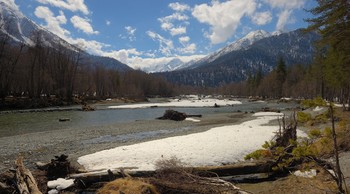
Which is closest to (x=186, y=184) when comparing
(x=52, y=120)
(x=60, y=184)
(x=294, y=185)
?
(x=294, y=185)

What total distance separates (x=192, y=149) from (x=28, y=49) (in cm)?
7134

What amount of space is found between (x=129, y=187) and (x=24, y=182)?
3709 mm

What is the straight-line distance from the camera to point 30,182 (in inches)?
404

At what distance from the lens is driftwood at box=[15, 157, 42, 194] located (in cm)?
960

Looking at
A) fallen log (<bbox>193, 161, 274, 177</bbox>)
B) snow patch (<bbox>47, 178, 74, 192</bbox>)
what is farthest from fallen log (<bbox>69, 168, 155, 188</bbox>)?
fallen log (<bbox>193, 161, 274, 177</bbox>)

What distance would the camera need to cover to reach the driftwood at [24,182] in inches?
378

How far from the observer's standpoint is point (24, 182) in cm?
1007

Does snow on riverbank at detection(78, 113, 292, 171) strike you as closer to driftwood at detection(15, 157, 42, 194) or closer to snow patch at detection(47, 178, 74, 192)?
snow patch at detection(47, 178, 74, 192)

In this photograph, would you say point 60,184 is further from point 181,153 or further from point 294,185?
point 294,185

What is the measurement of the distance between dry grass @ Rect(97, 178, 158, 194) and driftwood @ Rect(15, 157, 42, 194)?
2181mm

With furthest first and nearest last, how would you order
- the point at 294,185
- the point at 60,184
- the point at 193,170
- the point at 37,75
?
the point at 37,75, the point at 193,170, the point at 60,184, the point at 294,185

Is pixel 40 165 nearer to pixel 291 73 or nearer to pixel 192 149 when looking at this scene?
pixel 192 149

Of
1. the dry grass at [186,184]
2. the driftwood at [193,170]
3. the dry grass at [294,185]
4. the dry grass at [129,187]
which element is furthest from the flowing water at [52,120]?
the dry grass at [294,185]

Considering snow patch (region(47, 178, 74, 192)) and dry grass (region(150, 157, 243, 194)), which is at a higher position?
dry grass (region(150, 157, 243, 194))
